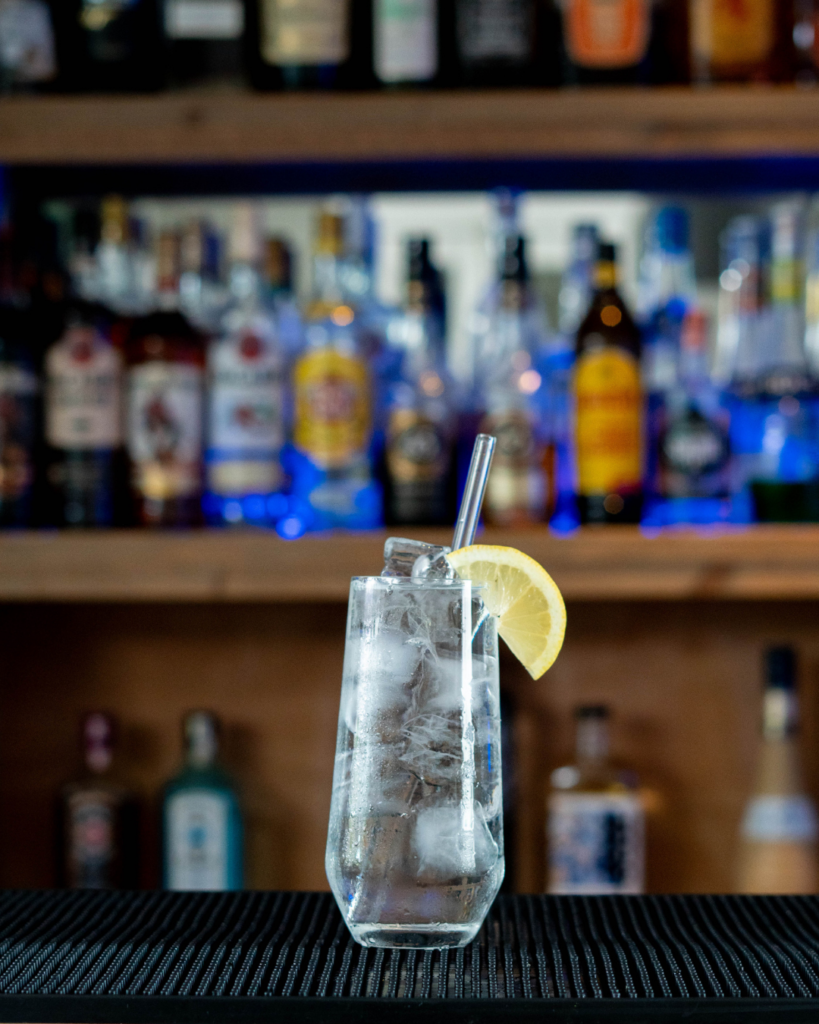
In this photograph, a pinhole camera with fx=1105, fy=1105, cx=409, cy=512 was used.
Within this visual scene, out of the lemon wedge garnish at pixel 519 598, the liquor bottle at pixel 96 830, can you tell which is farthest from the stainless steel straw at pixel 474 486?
the liquor bottle at pixel 96 830

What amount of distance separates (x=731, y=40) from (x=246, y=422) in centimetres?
62

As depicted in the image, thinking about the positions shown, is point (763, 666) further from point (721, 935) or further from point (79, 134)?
point (79, 134)

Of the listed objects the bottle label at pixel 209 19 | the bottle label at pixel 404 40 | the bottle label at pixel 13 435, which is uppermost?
the bottle label at pixel 209 19

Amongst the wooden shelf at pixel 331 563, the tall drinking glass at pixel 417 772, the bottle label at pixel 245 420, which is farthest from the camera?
the bottle label at pixel 245 420

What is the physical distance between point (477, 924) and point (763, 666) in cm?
84

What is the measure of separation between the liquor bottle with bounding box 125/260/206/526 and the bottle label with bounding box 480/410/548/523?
0.99ft

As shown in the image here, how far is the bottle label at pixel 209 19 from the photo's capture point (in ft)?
3.80

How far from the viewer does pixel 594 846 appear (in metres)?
1.17

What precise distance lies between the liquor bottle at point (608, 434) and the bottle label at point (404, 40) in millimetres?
330

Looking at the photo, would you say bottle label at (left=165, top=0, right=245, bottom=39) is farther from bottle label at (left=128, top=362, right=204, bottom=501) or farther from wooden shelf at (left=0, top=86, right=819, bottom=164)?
bottle label at (left=128, top=362, right=204, bottom=501)

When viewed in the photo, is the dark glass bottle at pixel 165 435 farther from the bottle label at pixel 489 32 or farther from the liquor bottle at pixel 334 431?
the bottle label at pixel 489 32

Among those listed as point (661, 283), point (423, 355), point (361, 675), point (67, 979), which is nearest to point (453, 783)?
point (361, 675)

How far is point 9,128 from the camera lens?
3.45 feet

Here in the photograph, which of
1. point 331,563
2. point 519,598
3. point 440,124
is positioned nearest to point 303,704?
point 331,563
